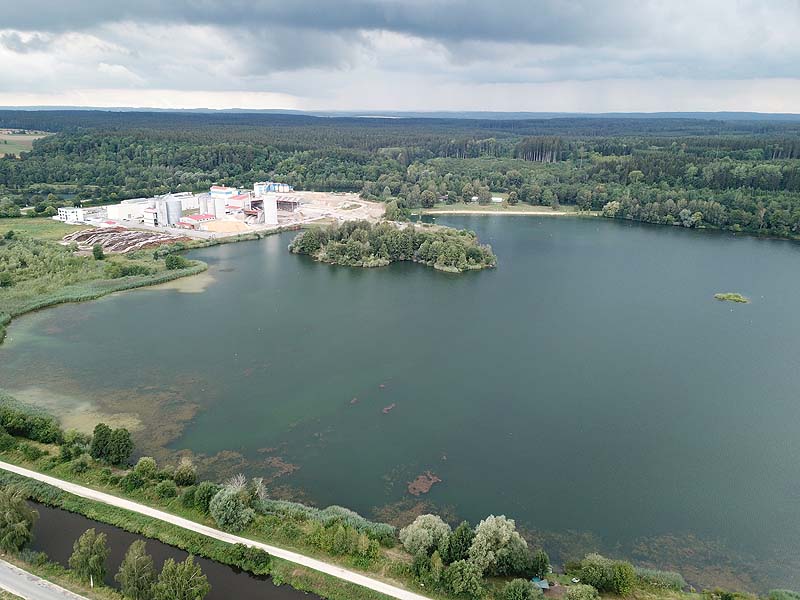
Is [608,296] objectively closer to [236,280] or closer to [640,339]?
[640,339]

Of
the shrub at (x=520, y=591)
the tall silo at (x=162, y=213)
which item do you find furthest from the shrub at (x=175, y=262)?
the shrub at (x=520, y=591)

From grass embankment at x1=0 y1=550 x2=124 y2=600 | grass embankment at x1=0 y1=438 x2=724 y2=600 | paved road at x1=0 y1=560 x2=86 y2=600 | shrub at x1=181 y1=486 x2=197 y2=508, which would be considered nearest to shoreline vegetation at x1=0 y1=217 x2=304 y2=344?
grass embankment at x1=0 y1=438 x2=724 y2=600

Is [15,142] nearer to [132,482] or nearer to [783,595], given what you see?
[132,482]

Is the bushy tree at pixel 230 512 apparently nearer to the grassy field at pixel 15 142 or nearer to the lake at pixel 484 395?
the lake at pixel 484 395

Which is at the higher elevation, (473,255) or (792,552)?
(473,255)

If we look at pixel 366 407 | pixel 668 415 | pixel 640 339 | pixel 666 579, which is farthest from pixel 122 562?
pixel 640 339

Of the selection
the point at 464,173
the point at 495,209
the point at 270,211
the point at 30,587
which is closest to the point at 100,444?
the point at 30,587
